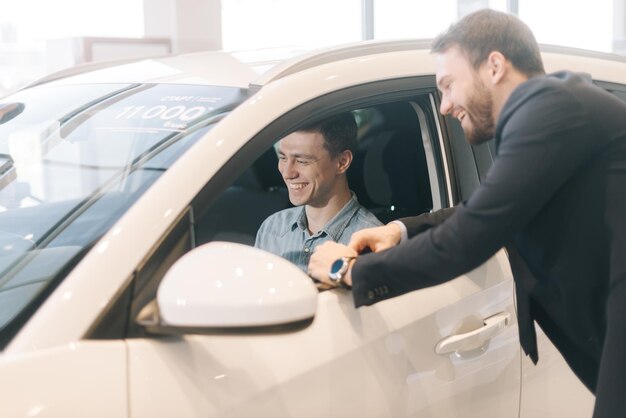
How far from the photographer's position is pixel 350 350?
1460mm

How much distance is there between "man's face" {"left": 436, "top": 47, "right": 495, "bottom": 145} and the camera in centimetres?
158

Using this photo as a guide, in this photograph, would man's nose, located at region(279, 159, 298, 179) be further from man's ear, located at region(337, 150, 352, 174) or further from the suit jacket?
the suit jacket

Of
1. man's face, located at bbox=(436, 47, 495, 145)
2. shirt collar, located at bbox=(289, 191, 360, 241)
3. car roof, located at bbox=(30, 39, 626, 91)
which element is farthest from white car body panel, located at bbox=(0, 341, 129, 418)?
shirt collar, located at bbox=(289, 191, 360, 241)

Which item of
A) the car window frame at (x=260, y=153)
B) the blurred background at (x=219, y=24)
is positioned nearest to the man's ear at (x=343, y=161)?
the car window frame at (x=260, y=153)

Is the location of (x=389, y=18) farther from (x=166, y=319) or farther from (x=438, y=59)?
(x=166, y=319)

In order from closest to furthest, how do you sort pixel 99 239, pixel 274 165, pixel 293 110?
pixel 99 239 < pixel 293 110 < pixel 274 165

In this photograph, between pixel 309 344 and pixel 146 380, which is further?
pixel 309 344

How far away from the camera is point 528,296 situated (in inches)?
61.6

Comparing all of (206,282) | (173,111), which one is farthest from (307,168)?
(206,282)

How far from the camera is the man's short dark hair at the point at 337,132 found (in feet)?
7.09

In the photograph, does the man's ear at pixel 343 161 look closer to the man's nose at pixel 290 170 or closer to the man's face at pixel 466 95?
the man's nose at pixel 290 170

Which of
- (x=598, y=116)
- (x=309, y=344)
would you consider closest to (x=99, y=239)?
(x=309, y=344)

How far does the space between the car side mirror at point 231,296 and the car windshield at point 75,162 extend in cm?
25

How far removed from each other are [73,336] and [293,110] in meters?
0.56
